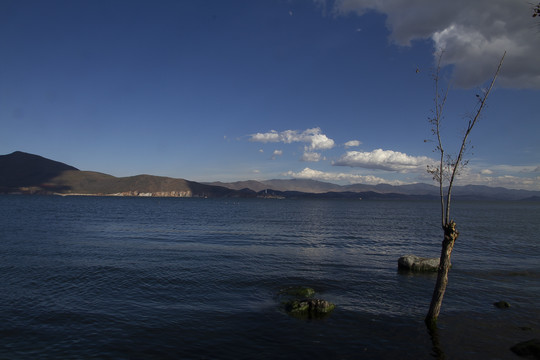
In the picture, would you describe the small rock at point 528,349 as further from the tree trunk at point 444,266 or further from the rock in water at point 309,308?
the rock in water at point 309,308

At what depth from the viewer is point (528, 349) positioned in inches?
498

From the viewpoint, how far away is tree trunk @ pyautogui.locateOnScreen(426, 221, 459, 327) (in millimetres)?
13750

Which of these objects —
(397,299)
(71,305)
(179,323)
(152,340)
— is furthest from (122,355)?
(397,299)

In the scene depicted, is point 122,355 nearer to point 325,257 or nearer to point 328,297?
point 328,297

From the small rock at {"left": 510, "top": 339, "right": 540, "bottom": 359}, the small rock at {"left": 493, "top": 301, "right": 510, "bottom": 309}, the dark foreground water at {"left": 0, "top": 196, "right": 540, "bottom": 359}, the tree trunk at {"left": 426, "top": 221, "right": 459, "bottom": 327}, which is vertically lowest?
the dark foreground water at {"left": 0, "top": 196, "right": 540, "bottom": 359}

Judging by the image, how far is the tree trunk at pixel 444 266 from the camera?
13750mm

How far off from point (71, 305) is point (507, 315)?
2402cm

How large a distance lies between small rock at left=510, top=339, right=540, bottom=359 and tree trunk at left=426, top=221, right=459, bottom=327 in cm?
312

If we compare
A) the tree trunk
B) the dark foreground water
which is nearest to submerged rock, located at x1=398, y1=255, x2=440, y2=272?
the dark foreground water

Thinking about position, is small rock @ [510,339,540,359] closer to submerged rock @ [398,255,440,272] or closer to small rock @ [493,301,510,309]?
small rock @ [493,301,510,309]

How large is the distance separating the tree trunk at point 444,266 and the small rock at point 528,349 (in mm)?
3122

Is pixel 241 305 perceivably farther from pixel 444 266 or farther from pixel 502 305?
pixel 502 305

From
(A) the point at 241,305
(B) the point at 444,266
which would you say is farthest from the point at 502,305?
(A) the point at 241,305

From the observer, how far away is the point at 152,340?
13.6m
